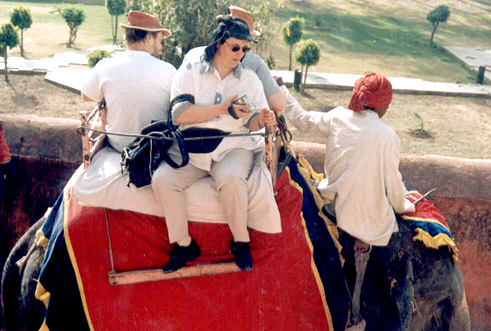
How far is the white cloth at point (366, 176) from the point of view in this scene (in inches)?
142

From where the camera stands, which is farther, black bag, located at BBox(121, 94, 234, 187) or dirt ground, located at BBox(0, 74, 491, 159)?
dirt ground, located at BBox(0, 74, 491, 159)

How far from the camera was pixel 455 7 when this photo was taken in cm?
2408

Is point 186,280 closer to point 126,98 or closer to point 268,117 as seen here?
point 268,117

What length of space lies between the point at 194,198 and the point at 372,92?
121 centimetres

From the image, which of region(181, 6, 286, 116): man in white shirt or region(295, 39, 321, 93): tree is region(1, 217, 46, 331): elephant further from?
region(295, 39, 321, 93): tree

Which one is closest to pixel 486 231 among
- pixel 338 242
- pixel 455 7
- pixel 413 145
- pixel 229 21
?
pixel 338 242

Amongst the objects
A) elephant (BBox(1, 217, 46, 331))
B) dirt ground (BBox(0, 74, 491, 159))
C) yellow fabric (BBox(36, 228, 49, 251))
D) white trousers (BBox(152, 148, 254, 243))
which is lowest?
dirt ground (BBox(0, 74, 491, 159))

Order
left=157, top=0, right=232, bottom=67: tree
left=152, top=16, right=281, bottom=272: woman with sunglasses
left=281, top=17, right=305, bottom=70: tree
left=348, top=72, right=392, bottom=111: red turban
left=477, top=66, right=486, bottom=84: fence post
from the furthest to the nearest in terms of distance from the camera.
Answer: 1. left=281, top=17, right=305, bottom=70: tree
2. left=477, top=66, right=486, bottom=84: fence post
3. left=157, top=0, right=232, bottom=67: tree
4. left=348, top=72, right=392, bottom=111: red turban
5. left=152, top=16, right=281, bottom=272: woman with sunglasses

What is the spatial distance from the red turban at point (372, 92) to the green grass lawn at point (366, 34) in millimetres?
9852

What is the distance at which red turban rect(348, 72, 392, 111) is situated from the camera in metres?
3.57

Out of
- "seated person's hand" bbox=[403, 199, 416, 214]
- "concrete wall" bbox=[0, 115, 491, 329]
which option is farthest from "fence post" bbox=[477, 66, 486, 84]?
"seated person's hand" bbox=[403, 199, 416, 214]

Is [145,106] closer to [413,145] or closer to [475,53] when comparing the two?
[413,145]

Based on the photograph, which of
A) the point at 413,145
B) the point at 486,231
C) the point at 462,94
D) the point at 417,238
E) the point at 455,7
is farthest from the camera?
the point at 455,7

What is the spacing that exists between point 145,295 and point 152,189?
618 millimetres
